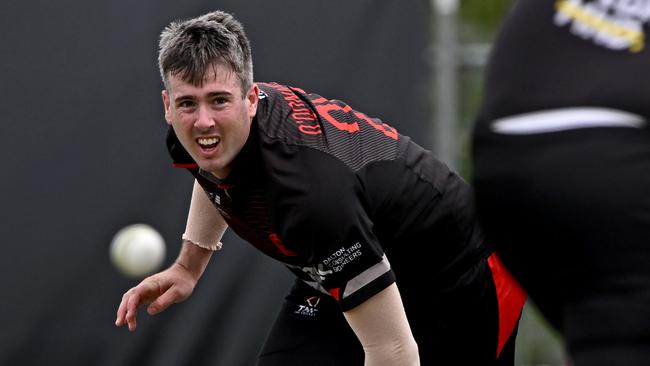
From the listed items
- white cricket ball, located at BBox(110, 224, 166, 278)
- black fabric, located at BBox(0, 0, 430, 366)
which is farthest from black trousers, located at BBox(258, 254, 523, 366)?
black fabric, located at BBox(0, 0, 430, 366)

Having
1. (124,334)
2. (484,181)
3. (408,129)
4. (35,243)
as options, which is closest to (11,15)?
(35,243)

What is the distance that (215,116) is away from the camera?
304 cm

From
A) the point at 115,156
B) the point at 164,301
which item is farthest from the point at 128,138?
the point at 164,301

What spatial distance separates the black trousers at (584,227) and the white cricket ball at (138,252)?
366 centimetres

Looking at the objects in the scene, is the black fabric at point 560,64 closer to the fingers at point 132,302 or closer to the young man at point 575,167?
the young man at point 575,167

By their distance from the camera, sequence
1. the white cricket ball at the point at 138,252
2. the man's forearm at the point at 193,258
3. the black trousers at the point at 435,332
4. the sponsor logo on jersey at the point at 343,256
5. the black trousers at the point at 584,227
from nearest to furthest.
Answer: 1. the black trousers at the point at 584,227
2. the sponsor logo on jersey at the point at 343,256
3. the black trousers at the point at 435,332
4. the man's forearm at the point at 193,258
5. the white cricket ball at the point at 138,252

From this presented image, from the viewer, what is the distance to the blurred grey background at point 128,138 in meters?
5.21

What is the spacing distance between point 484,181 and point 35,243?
12.9ft

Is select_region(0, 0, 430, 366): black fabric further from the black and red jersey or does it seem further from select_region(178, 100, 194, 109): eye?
select_region(178, 100, 194, 109): eye

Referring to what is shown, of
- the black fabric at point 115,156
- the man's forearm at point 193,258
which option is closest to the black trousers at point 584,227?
the man's forearm at point 193,258

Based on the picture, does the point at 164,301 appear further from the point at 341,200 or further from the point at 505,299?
the point at 505,299

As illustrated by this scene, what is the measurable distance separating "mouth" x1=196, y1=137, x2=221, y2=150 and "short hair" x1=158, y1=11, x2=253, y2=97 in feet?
0.47

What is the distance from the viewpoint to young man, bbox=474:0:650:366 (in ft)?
5.05

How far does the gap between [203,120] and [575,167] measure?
1.60 metres
